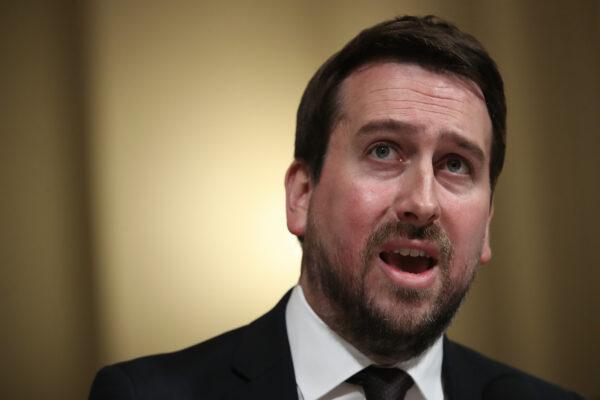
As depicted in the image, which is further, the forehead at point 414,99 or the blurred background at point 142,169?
the blurred background at point 142,169

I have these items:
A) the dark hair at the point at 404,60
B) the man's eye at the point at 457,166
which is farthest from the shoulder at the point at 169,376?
the man's eye at the point at 457,166

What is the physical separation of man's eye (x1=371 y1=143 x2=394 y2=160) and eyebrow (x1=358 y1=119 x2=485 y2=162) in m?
0.02

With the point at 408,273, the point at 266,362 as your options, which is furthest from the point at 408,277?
the point at 266,362

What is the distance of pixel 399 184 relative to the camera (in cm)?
96

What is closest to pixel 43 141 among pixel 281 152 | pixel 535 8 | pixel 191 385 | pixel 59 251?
pixel 59 251

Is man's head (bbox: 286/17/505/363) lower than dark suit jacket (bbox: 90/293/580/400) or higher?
higher

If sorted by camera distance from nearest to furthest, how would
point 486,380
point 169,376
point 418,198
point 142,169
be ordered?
1. point 418,198
2. point 169,376
3. point 486,380
4. point 142,169

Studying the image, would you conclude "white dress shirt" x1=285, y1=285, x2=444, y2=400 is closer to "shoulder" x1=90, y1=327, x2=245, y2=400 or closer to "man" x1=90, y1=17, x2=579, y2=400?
"man" x1=90, y1=17, x2=579, y2=400

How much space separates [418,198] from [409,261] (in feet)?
0.36

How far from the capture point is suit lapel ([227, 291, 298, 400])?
3.22 ft

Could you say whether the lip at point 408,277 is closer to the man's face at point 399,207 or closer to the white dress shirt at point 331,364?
the man's face at point 399,207

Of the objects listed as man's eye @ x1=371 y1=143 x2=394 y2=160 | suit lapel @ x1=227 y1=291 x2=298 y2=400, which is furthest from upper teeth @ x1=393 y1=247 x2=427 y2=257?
suit lapel @ x1=227 y1=291 x2=298 y2=400

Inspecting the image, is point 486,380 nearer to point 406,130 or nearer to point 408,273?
point 408,273

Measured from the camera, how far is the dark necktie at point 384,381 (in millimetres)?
991
